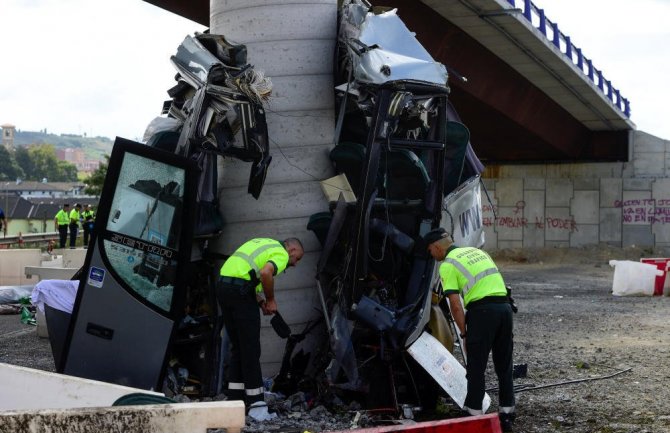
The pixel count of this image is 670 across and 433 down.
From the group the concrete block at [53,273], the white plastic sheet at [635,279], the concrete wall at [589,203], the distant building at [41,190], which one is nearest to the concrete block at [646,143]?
the concrete wall at [589,203]

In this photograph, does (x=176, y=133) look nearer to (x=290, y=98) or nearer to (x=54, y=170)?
(x=290, y=98)

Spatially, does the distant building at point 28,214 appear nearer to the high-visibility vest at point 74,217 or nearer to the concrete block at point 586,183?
the high-visibility vest at point 74,217

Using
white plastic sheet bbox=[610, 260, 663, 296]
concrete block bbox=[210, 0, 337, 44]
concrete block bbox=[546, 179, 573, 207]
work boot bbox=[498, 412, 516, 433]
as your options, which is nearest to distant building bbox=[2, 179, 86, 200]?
concrete block bbox=[546, 179, 573, 207]

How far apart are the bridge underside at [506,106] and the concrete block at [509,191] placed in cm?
74

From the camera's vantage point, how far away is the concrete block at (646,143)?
34469 millimetres

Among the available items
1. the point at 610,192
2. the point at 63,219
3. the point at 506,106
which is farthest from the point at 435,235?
the point at 610,192

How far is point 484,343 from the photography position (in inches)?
309

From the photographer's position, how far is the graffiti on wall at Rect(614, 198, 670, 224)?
34.2m

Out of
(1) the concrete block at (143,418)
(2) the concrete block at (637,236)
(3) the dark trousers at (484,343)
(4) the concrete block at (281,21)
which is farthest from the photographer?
(2) the concrete block at (637,236)

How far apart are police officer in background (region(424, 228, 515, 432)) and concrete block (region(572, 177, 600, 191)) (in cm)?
2750

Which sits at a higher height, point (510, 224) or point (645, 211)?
point (645, 211)

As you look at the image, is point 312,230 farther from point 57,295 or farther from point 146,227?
point 57,295

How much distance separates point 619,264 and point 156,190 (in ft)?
43.9

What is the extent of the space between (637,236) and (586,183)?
238 cm
